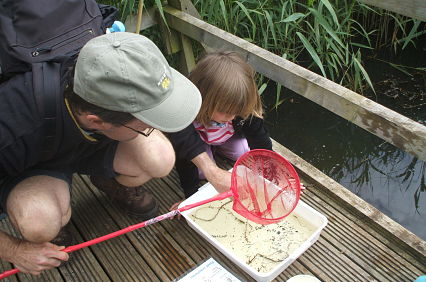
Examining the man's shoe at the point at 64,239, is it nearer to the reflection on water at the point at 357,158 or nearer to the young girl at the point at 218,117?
the young girl at the point at 218,117

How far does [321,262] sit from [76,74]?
3.92ft

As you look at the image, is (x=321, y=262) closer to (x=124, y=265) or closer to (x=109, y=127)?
(x=124, y=265)

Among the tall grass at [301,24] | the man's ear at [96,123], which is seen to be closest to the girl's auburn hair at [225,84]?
the man's ear at [96,123]

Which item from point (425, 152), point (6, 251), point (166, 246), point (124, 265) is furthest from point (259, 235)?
point (6, 251)

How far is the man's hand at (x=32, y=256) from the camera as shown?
147 centimetres

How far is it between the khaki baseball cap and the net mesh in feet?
1.57

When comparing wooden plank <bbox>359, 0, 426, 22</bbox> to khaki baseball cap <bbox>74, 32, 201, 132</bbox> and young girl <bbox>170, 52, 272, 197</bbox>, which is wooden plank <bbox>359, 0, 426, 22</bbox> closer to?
young girl <bbox>170, 52, 272, 197</bbox>

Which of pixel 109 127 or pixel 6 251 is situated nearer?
pixel 109 127

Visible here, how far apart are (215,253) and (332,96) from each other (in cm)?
84

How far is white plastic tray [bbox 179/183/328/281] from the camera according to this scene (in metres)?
Answer: 1.49

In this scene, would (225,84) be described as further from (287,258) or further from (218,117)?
(287,258)

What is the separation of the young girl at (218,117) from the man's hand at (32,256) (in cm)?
65

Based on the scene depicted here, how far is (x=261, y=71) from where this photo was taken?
2.03 meters

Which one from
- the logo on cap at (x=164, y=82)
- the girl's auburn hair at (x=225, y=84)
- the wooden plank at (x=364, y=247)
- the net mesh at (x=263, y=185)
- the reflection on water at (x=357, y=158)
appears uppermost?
the logo on cap at (x=164, y=82)
